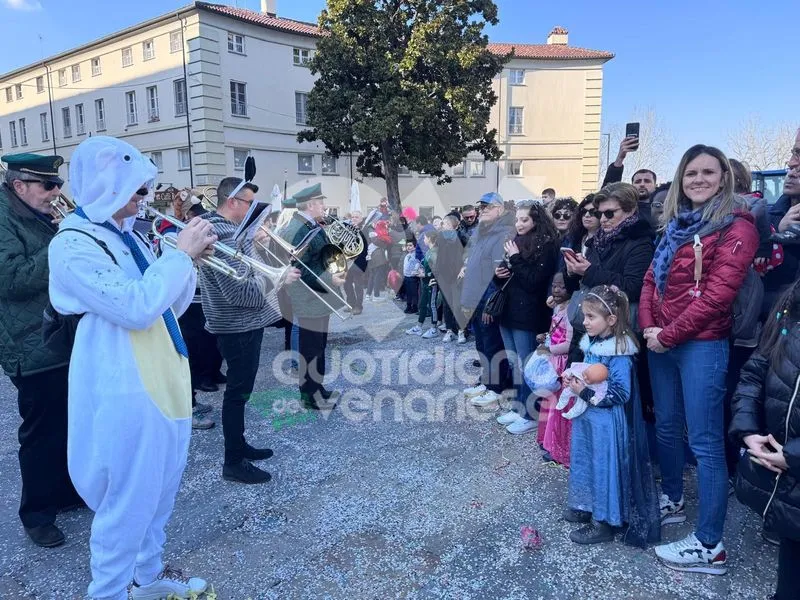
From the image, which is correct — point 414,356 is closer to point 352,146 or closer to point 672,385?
point 672,385

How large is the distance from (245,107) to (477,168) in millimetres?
14029

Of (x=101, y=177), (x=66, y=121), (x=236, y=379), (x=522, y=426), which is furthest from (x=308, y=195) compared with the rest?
(x=66, y=121)

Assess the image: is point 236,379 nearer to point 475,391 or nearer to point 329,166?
point 475,391

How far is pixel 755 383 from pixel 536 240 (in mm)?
2337

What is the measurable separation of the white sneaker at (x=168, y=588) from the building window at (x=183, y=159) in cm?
2544

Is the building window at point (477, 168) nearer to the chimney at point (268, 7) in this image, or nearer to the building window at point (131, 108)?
the chimney at point (268, 7)

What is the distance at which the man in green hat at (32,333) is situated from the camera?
Result: 9.07ft

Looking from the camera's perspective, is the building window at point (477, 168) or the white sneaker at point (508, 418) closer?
the white sneaker at point (508, 418)

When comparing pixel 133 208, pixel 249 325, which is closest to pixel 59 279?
pixel 133 208

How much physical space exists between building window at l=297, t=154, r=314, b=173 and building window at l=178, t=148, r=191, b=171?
5.68 meters

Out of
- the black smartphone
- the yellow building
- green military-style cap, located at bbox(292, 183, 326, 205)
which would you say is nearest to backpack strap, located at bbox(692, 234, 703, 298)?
the black smartphone

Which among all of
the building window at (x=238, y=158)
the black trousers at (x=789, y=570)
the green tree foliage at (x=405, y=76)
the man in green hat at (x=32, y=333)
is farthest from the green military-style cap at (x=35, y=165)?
the building window at (x=238, y=158)

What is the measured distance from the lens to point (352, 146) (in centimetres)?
2323

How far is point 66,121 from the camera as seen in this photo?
102 ft
